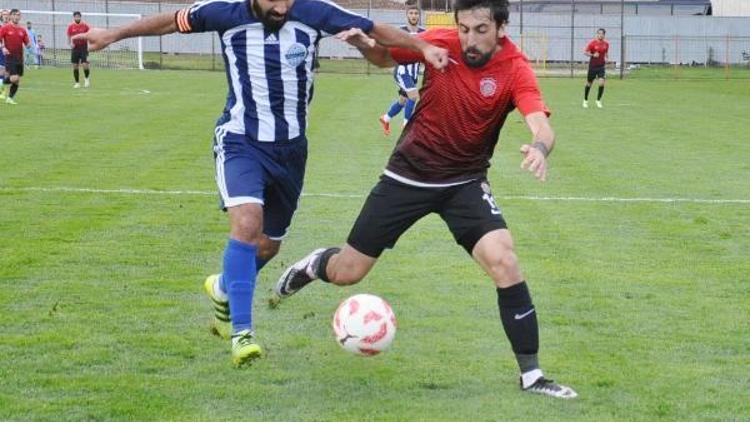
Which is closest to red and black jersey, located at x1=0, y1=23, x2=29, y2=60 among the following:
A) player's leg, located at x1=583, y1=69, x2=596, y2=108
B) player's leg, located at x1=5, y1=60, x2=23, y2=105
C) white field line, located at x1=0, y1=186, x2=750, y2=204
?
player's leg, located at x1=5, y1=60, x2=23, y2=105

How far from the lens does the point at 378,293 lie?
29.0 feet

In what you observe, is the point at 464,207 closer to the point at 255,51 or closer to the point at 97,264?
the point at 255,51

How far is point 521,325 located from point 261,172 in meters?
1.68

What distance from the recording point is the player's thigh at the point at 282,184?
23.0ft

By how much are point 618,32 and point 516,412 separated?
5918cm

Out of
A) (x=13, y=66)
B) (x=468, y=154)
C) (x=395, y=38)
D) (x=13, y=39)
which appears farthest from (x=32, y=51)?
(x=468, y=154)

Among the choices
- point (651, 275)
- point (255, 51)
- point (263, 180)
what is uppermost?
point (255, 51)

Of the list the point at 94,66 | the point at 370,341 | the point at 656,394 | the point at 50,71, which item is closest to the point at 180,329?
the point at 370,341

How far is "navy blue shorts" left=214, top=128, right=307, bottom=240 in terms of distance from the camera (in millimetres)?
6820

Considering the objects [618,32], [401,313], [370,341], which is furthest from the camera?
[618,32]

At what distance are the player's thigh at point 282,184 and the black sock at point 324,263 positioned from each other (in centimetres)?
28

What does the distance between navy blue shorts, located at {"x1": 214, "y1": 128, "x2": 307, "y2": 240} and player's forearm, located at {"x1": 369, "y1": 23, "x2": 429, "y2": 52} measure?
0.77 m

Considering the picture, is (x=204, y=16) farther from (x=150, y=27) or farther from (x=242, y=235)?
(x=242, y=235)

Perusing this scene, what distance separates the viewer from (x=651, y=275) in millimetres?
9664
